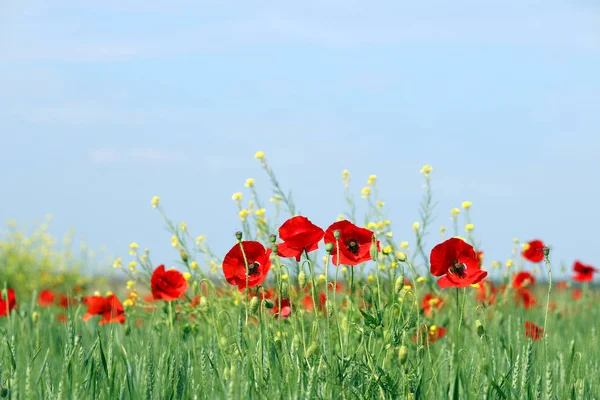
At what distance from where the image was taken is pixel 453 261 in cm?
244

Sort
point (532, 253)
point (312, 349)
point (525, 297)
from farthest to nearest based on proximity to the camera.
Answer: point (525, 297), point (532, 253), point (312, 349)

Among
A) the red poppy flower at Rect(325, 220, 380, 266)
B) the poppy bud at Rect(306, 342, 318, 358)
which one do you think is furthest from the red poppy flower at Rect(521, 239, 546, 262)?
the poppy bud at Rect(306, 342, 318, 358)

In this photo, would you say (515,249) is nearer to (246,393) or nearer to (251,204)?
(251,204)

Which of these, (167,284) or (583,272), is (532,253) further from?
(167,284)

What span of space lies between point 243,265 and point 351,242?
15.3 inches

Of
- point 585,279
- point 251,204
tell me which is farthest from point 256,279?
point 585,279

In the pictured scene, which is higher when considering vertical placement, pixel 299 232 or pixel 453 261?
pixel 299 232

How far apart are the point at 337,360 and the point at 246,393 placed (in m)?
0.34

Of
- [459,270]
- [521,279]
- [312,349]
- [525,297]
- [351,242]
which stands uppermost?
[351,242]

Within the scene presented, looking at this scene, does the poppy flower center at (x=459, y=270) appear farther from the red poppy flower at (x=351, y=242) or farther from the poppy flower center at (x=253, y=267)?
the poppy flower center at (x=253, y=267)

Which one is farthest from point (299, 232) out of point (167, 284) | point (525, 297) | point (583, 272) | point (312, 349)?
point (583, 272)

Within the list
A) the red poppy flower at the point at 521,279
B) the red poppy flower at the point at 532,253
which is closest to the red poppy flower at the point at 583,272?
the red poppy flower at the point at 521,279

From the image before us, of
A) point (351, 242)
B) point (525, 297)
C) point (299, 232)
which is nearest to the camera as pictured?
→ point (299, 232)

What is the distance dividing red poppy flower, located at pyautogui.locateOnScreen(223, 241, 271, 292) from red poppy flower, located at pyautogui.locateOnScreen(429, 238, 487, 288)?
570 millimetres
